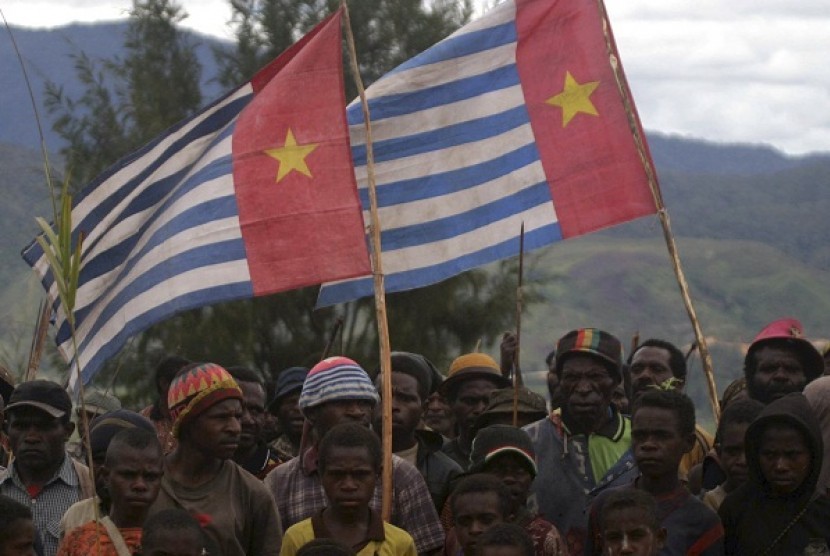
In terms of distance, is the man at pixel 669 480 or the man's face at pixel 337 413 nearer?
the man at pixel 669 480

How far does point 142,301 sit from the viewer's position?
8.45 metres

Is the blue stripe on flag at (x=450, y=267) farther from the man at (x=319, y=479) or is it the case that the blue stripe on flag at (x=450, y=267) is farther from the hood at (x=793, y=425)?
the hood at (x=793, y=425)

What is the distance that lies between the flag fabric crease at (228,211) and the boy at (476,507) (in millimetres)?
1721

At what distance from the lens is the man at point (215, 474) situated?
22.5 ft

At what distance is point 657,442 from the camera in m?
7.16

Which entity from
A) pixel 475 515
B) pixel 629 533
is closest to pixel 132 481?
pixel 475 515

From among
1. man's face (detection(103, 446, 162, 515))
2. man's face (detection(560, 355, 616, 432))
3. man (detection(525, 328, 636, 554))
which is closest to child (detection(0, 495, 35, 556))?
man's face (detection(103, 446, 162, 515))

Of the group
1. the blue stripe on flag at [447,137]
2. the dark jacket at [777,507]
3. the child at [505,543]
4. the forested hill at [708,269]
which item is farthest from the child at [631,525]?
the forested hill at [708,269]

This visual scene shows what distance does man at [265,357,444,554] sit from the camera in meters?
7.27

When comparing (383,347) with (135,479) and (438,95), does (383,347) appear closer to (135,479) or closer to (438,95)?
(135,479)

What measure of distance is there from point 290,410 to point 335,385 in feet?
4.69

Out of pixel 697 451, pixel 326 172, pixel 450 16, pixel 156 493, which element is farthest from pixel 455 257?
pixel 450 16

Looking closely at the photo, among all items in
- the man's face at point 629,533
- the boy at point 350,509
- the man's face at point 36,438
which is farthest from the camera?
the man's face at point 36,438

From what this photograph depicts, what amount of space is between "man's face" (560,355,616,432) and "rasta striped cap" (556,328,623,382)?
3 centimetres
